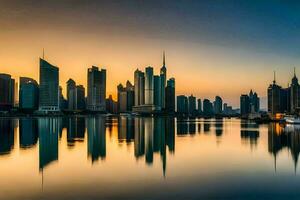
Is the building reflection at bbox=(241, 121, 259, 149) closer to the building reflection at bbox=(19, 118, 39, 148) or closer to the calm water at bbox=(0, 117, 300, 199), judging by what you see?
the calm water at bbox=(0, 117, 300, 199)

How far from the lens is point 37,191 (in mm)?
23938

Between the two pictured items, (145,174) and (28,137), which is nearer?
(145,174)

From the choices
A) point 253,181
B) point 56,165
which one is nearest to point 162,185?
point 253,181

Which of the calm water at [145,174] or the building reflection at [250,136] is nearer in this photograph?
the calm water at [145,174]

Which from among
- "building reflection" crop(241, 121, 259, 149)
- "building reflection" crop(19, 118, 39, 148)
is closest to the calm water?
"building reflection" crop(19, 118, 39, 148)

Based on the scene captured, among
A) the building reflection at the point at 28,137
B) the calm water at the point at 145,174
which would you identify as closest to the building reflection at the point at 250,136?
the calm water at the point at 145,174

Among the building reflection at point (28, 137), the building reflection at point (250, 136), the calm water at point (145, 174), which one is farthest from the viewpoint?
the building reflection at point (250, 136)

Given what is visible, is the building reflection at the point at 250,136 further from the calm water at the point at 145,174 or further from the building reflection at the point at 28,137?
the building reflection at the point at 28,137

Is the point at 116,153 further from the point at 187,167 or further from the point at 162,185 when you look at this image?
the point at 162,185

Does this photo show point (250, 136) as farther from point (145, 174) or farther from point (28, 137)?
point (145, 174)

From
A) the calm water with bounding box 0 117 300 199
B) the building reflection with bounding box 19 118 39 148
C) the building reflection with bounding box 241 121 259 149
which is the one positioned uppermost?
the building reflection with bounding box 19 118 39 148

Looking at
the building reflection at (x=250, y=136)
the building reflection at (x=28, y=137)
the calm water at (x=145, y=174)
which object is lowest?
the building reflection at (x=250, y=136)

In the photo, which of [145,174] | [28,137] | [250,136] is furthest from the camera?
[250,136]

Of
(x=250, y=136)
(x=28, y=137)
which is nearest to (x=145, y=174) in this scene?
(x=28, y=137)
